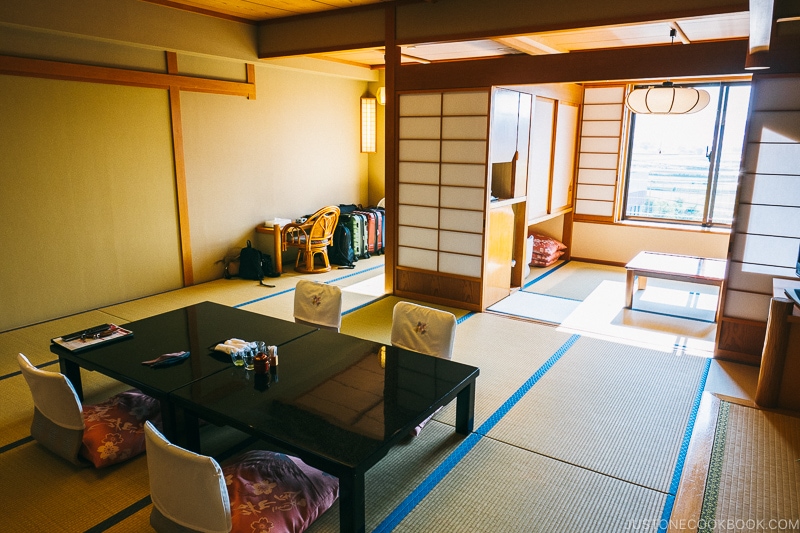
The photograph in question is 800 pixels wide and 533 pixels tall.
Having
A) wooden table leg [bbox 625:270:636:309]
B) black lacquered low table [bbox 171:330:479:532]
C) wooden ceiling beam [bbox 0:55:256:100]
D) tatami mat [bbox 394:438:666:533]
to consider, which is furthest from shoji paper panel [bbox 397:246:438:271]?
tatami mat [bbox 394:438:666:533]

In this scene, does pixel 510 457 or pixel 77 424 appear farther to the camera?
pixel 510 457

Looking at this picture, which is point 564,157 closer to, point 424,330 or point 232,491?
point 424,330

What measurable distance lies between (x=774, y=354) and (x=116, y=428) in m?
3.79

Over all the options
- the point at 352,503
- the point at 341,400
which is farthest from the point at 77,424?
the point at 352,503

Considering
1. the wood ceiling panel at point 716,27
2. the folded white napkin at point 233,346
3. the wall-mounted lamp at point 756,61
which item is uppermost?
the wood ceiling panel at point 716,27

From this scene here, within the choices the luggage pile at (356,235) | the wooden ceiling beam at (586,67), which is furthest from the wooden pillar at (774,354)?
the luggage pile at (356,235)

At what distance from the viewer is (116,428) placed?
270cm

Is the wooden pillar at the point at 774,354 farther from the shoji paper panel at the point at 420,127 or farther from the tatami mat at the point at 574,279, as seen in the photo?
the shoji paper panel at the point at 420,127

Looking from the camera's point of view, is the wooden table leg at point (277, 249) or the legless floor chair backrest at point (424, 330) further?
the wooden table leg at point (277, 249)

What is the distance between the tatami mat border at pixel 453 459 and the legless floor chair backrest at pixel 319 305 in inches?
44.9

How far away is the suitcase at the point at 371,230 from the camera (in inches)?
299

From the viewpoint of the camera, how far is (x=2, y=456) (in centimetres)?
274

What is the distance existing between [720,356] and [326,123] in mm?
5792

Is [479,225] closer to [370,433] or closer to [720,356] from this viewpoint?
[720,356]
